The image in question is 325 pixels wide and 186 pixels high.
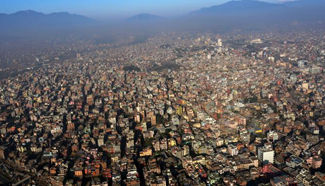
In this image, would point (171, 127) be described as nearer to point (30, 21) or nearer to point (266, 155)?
point (266, 155)

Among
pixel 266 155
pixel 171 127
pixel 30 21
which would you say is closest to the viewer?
pixel 266 155

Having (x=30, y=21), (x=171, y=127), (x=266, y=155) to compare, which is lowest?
(x=266, y=155)

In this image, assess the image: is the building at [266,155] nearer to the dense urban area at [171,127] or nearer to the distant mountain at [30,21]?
the dense urban area at [171,127]

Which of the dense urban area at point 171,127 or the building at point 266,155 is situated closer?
the dense urban area at point 171,127

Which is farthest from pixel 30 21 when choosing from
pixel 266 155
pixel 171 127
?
pixel 266 155

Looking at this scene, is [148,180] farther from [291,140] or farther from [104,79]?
[104,79]

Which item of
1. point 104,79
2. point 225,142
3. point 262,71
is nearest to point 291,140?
point 225,142

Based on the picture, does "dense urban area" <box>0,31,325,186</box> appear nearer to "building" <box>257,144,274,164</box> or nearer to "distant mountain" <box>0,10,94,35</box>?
"building" <box>257,144,274,164</box>

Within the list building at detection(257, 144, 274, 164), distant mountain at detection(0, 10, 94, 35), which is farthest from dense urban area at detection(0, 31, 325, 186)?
distant mountain at detection(0, 10, 94, 35)

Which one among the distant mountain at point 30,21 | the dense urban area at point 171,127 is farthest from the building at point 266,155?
the distant mountain at point 30,21
